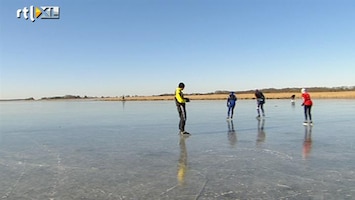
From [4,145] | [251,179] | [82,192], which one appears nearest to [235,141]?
[251,179]

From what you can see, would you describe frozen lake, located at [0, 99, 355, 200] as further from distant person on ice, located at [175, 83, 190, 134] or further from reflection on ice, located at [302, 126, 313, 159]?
distant person on ice, located at [175, 83, 190, 134]

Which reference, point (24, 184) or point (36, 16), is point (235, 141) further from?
point (36, 16)

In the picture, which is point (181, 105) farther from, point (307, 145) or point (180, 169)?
point (180, 169)

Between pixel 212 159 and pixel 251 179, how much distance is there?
1279 mm

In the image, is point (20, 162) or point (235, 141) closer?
point (20, 162)

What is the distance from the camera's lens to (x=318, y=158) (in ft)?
16.7

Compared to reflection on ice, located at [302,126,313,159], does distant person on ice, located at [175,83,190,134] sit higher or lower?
higher

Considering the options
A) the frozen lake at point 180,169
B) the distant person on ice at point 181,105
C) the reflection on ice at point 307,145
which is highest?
the distant person on ice at point 181,105

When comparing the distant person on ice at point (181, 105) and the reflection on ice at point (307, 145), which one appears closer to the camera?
the reflection on ice at point (307, 145)

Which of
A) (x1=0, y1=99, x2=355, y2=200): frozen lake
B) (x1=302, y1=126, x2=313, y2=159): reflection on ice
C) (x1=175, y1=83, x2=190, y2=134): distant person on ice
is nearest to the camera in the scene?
(x1=0, y1=99, x2=355, y2=200): frozen lake

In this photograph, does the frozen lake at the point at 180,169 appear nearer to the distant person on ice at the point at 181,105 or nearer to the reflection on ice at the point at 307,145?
the reflection on ice at the point at 307,145

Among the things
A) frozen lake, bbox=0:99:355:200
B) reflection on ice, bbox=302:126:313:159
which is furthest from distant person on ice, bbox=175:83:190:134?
reflection on ice, bbox=302:126:313:159

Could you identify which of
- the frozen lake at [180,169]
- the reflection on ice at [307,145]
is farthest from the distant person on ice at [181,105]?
the reflection on ice at [307,145]

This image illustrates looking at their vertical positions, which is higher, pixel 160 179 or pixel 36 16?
pixel 36 16
